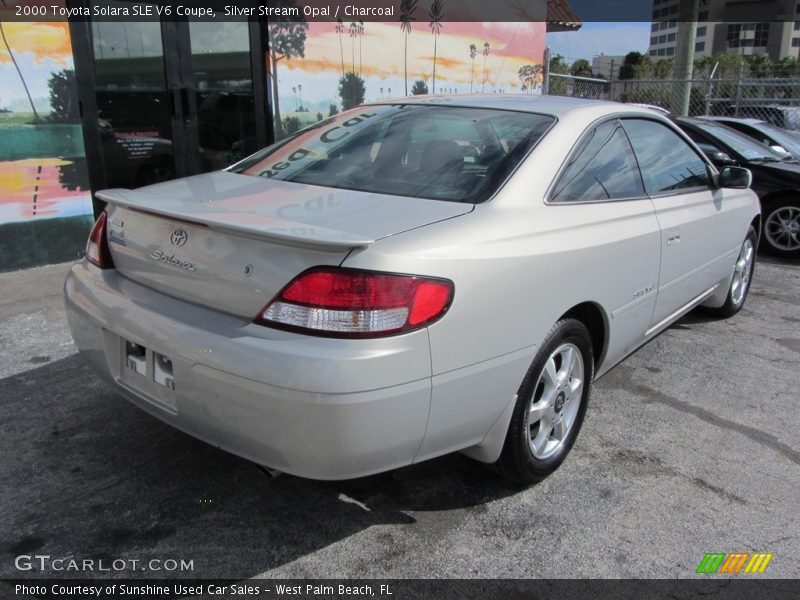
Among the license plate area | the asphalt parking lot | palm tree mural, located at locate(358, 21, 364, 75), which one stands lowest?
the asphalt parking lot

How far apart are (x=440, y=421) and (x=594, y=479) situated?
1.08 meters

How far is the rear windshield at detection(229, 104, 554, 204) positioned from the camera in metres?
2.68

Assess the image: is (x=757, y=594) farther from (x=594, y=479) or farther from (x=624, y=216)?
(x=624, y=216)

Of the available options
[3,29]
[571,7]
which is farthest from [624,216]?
[571,7]

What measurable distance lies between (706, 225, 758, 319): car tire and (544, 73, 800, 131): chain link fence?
7.28 meters

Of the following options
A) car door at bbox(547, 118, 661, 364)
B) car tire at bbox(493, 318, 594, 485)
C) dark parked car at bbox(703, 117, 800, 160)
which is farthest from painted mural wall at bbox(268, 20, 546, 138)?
car tire at bbox(493, 318, 594, 485)

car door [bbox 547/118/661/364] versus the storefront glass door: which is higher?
the storefront glass door

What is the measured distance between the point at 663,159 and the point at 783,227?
4536mm

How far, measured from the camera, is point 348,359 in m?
2.00

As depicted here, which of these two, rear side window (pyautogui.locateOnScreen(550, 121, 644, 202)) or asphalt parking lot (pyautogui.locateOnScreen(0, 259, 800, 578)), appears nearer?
asphalt parking lot (pyautogui.locateOnScreen(0, 259, 800, 578))

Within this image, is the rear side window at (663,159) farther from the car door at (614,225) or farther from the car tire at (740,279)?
Result: the car tire at (740,279)

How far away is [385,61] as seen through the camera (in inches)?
342

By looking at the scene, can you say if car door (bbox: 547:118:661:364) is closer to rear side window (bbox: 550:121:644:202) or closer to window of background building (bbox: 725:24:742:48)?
rear side window (bbox: 550:121:644:202)

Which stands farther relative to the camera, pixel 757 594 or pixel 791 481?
pixel 791 481
